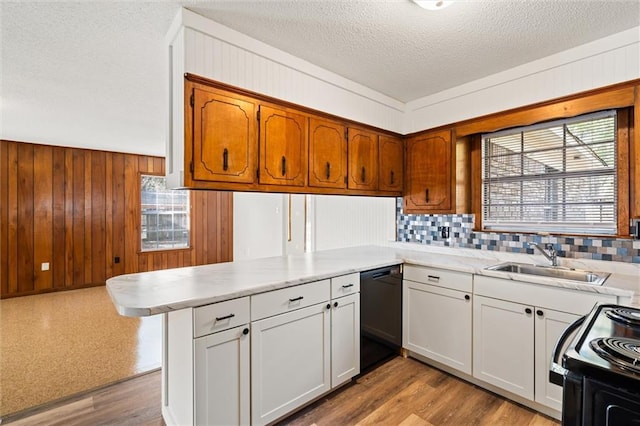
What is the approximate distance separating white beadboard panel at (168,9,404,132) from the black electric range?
2184 millimetres

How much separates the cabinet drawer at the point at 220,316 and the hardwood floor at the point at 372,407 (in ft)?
2.70

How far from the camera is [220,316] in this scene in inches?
62.0

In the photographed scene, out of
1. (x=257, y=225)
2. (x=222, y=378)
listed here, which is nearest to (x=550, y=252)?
(x=222, y=378)

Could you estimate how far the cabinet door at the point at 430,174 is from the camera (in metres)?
2.90

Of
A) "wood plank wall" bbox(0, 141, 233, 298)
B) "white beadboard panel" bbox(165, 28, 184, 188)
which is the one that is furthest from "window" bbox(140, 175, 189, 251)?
"white beadboard panel" bbox(165, 28, 184, 188)

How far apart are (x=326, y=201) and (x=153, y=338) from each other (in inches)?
91.1

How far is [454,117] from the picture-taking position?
2.92 metres

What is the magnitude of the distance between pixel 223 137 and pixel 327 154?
0.93m

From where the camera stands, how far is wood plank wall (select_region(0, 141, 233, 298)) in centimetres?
472

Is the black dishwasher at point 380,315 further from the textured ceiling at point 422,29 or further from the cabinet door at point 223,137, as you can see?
the textured ceiling at point 422,29

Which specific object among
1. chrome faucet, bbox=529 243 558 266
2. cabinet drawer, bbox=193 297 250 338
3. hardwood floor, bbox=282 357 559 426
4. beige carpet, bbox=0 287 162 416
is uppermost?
chrome faucet, bbox=529 243 558 266

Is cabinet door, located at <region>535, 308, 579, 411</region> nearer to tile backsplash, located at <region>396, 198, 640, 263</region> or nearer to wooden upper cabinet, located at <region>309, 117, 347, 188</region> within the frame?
tile backsplash, located at <region>396, 198, 640, 263</region>

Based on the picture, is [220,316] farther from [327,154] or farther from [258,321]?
[327,154]

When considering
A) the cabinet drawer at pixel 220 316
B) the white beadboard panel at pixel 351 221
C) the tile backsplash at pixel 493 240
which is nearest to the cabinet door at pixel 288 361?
the cabinet drawer at pixel 220 316
